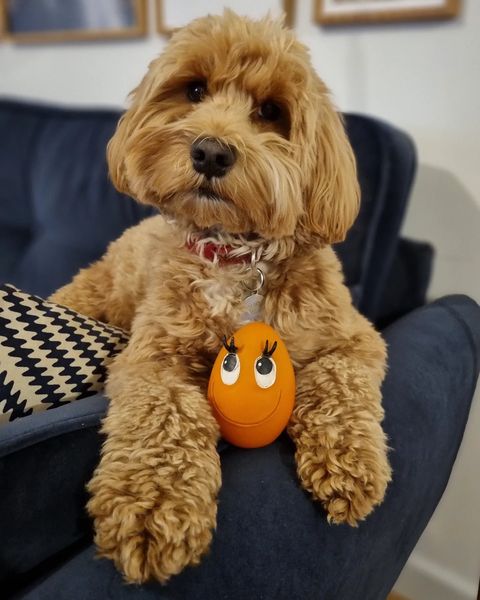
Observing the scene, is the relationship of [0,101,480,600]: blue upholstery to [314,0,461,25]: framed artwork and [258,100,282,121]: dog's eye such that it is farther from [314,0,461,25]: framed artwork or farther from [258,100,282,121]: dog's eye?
[258,100,282,121]: dog's eye

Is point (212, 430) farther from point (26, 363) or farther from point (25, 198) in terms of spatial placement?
point (25, 198)

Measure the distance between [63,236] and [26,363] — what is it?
3.93 ft

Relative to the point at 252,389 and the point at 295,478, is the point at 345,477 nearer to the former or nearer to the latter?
the point at 295,478

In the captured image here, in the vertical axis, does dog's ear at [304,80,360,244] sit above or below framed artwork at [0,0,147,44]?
Result: below

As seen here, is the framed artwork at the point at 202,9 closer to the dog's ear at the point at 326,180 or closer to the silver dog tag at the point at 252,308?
the dog's ear at the point at 326,180

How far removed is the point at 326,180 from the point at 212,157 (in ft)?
0.72

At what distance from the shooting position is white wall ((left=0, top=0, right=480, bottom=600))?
1558mm

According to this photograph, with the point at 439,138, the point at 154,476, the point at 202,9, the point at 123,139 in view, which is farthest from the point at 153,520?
the point at 202,9

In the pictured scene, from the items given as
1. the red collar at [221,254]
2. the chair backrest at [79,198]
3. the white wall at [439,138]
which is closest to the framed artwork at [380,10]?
the white wall at [439,138]

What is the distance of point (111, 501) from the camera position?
0.78 metres

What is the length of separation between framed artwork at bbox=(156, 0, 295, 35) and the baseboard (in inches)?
71.8

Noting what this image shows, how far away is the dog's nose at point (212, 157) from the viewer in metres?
0.92

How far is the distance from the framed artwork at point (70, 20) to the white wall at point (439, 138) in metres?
0.58

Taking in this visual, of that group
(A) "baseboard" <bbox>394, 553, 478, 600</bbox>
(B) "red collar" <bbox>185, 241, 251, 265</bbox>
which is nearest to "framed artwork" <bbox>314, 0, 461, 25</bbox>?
(B) "red collar" <bbox>185, 241, 251, 265</bbox>
